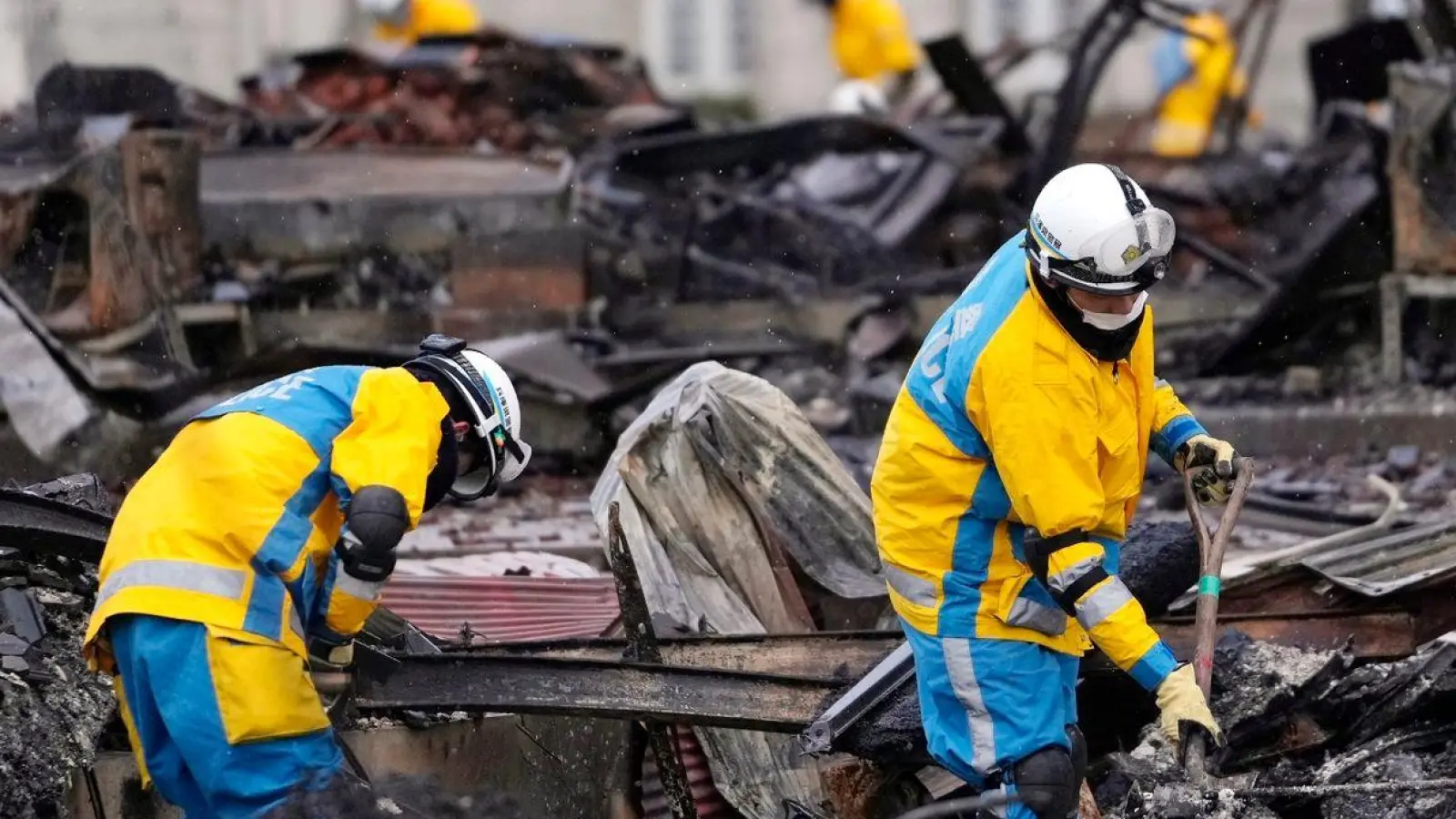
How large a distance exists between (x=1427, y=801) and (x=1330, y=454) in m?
5.57

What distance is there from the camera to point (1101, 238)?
427 cm

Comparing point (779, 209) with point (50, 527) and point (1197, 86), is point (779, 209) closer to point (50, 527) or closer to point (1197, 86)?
point (1197, 86)

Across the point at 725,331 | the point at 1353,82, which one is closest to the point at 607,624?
the point at 725,331

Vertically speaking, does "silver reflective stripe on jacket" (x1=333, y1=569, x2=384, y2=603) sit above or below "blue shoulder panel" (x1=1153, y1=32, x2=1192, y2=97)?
above

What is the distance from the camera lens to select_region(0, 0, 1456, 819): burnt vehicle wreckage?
5.04 m

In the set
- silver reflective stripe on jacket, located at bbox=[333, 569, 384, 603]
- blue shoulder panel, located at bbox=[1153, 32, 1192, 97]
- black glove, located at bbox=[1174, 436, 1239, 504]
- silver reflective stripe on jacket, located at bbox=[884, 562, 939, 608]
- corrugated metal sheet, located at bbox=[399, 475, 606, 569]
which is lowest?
blue shoulder panel, located at bbox=[1153, 32, 1192, 97]

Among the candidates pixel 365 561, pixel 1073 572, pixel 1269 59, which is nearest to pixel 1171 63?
pixel 1269 59

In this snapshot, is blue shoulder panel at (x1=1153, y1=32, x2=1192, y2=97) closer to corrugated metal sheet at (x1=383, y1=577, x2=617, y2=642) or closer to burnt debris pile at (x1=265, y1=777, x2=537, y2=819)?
corrugated metal sheet at (x1=383, y1=577, x2=617, y2=642)

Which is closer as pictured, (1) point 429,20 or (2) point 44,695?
(2) point 44,695

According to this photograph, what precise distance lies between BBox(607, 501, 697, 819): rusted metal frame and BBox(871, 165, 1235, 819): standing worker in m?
0.80

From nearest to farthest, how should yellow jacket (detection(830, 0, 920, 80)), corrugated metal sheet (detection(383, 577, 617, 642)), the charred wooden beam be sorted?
the charred wooden beam
corrugated metal sheet (detection(383, 577, 617, 642))
yellow jacket (detection(830, 0, 920, 80))

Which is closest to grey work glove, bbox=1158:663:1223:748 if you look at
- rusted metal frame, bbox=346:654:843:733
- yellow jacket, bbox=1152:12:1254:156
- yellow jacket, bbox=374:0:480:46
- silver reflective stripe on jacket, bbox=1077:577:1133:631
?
silver reflective stripe on jacket, bbox=1077:577:1133:631

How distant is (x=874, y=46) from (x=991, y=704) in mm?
14286

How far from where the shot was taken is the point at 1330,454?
999 centimetres
